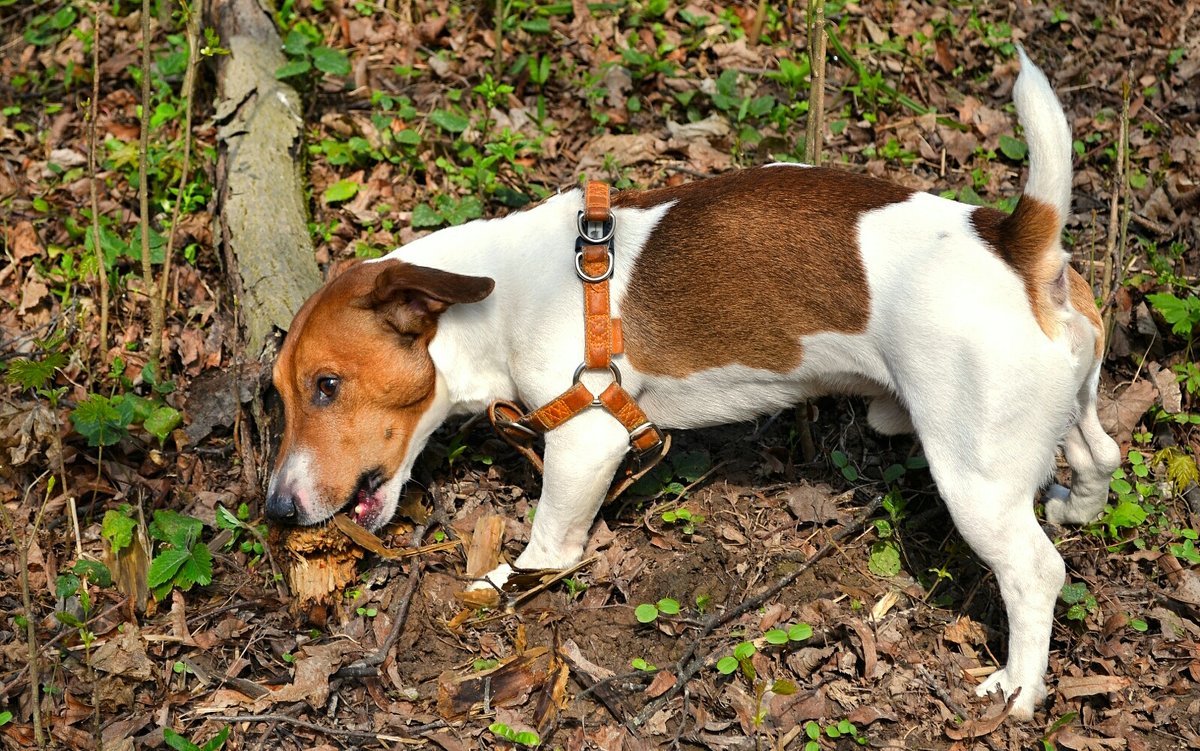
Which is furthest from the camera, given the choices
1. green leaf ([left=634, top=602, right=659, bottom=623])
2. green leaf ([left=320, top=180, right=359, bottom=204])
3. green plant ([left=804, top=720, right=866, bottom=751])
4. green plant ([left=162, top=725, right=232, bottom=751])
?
green leaf ([left=320, top=180, right=359, bottom=204])

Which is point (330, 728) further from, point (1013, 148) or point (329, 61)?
point (1013, 148)

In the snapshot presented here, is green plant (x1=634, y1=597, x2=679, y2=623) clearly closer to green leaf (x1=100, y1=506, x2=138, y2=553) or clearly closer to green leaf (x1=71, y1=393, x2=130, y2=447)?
green leaf (x1=100, y1=506, x2=138, y2=553)

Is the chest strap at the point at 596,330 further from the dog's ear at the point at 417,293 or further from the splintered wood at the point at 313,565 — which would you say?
the splintered wood at the point at 313,565

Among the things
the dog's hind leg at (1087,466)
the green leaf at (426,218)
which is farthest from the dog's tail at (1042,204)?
the green leaf at (426,218)

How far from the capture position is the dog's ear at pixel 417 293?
3941 millimetres

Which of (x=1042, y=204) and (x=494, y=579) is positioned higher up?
(x=1042, y=204)

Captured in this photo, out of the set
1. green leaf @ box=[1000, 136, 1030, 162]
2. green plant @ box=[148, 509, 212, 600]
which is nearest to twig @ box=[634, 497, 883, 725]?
green plant @ box=[148, 509, 212, 600]

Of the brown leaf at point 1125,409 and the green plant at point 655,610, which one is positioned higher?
the brown leaf at point 1125,409

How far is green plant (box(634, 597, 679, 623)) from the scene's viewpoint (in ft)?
13.7

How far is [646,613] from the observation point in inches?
165

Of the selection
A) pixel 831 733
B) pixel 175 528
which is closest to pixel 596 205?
pixel 831 733

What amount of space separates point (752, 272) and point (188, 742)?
8.80ft

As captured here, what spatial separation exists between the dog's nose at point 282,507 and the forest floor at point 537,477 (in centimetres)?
48

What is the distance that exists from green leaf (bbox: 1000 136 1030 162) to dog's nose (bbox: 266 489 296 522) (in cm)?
446
